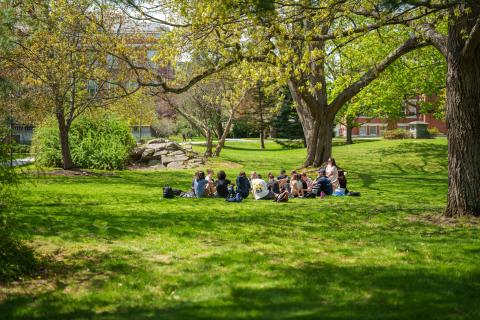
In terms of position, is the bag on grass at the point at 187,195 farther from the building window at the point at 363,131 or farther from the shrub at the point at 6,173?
the building window at the point at 363,131

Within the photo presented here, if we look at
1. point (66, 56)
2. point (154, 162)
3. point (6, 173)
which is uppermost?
point (66, 56)

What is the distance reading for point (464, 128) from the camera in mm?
10672

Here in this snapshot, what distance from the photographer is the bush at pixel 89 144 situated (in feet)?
90.8

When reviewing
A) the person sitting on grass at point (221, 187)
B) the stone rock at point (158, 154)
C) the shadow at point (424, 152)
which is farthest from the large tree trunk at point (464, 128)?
the stone rock at point (158, 154)

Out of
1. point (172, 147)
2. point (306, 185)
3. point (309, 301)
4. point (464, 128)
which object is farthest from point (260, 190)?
point (172, 147)

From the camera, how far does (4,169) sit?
689cm

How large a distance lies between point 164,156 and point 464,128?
2227cm

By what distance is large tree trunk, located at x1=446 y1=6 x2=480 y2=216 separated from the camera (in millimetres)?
10602

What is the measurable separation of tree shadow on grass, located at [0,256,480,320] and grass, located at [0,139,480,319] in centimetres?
1

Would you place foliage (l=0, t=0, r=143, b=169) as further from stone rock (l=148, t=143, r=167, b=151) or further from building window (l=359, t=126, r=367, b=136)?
building window (l=359, t=126, r=367, b=136)

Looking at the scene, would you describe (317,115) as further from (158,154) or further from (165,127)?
(165,127)

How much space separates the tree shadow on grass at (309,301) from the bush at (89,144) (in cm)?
2223

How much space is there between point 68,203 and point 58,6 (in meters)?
8.37

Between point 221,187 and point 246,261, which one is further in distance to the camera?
point 221,187
